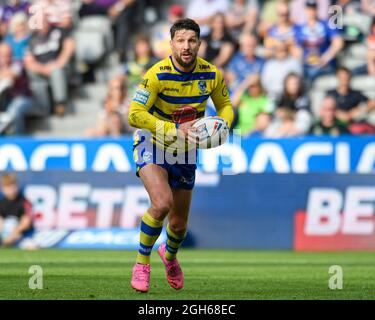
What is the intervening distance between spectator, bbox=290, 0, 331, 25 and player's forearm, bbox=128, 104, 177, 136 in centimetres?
1006

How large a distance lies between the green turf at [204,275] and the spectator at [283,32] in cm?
443

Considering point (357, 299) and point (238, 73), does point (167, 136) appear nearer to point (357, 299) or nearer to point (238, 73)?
point (357, 299)

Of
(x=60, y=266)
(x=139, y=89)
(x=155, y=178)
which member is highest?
(x=139, y=89)

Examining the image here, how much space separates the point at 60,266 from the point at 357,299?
4851mm

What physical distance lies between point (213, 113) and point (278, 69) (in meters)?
1.64

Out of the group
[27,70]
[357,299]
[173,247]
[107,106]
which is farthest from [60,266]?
[27,70]

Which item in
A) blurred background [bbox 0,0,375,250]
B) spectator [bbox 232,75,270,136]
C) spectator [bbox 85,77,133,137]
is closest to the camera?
blurred background [bbox 0,0,375,250]

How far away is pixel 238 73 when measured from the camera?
19.0 m

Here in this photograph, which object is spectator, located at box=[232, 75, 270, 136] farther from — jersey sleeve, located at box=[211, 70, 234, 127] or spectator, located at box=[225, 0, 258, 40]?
jersey sleeve, located at box=[211, 70, 234, 127]

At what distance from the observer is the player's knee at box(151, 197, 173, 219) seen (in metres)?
9.55

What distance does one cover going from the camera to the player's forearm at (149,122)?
31.1 feet

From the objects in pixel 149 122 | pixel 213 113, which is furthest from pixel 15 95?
pixel 149 122

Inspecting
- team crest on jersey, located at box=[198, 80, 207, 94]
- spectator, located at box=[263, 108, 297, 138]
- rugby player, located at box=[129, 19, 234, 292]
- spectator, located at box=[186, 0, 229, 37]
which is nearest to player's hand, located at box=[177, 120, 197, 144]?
rugby player, located at box=[129, 19, 234, 292]

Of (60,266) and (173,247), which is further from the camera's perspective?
(60,266)
